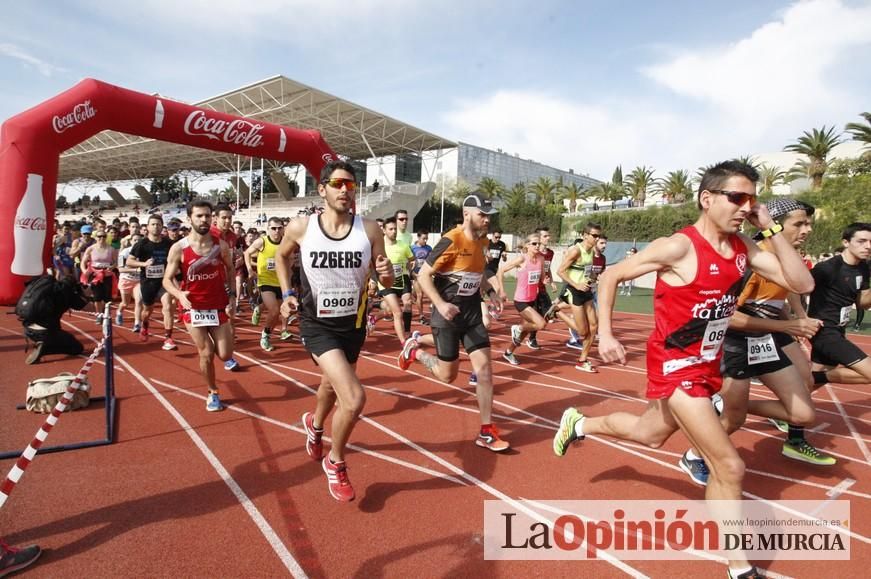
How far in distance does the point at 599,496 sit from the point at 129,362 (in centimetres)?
676

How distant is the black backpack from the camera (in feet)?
22.1

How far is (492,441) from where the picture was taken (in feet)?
14.1

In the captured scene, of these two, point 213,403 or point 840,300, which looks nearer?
point 840,300

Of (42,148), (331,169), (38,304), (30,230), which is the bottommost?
(38,304)

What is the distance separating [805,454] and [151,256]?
9367 millimetres

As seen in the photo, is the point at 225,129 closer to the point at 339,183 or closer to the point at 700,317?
the point at 339,183

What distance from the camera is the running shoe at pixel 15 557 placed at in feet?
8.32

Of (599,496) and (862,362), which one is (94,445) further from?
(862,362)

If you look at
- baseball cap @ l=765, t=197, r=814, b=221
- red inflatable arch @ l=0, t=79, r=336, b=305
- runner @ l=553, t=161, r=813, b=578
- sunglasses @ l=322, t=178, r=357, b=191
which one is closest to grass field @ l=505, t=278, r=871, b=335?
baseball cap @ l=765, t=197, r=814, b=221

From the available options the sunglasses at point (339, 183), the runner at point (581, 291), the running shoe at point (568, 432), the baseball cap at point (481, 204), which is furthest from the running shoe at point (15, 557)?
the runner at point (581, 291)

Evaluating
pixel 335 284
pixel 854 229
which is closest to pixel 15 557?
pixel 335 284

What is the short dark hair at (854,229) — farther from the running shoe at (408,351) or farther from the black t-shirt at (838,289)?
the running shoe at (408,351)

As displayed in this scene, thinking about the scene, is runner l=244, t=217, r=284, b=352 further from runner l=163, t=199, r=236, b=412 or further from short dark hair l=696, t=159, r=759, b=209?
short dark hair l=696, t=159, r=759, b=209
